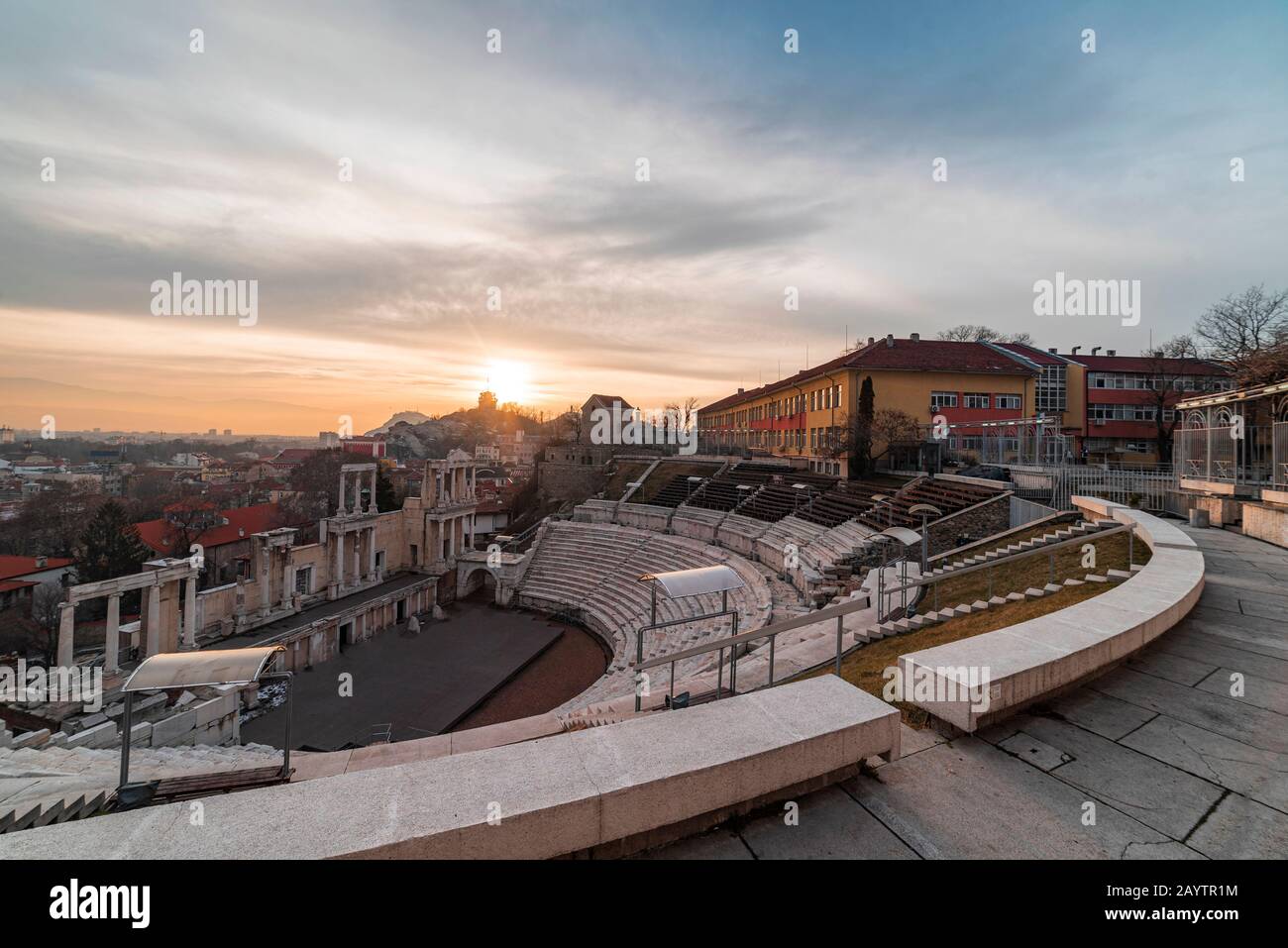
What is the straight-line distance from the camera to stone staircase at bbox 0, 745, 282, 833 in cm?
613

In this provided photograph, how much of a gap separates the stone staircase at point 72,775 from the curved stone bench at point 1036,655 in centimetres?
705

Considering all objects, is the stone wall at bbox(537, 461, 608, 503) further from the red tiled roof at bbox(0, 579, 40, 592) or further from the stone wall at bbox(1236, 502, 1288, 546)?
the stone wall at bbox(1236, 502, 1288, 546)

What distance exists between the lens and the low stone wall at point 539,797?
232 centimetres

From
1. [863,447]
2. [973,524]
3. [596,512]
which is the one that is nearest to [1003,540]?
[973,524]

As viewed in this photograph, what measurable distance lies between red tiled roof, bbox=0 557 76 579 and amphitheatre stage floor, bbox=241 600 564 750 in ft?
70.0

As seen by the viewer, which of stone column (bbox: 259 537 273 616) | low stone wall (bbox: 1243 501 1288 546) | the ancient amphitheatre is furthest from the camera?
stone column (bbox: 259 537 273 616)

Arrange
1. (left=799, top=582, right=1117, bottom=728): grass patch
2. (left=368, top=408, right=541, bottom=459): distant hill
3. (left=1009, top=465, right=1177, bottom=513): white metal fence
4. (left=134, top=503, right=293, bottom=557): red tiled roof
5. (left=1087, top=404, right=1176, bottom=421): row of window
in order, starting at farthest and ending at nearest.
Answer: (left=368, top=408, right=541, bottom=459): distant hill
(left=1087, top=404, right=1176, bottom=421): row of window
(left=134, top=503, right=293, bottom=557): red tiled roof
(left=1009, top=465, right=1177, bottom=513): white metal fence
(left=799, top=582, right=1117, bottom=728): grass patch

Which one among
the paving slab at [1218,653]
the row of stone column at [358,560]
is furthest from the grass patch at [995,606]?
the row of stone column at [358,560]

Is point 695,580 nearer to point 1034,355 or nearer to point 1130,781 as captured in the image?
point 1130,781

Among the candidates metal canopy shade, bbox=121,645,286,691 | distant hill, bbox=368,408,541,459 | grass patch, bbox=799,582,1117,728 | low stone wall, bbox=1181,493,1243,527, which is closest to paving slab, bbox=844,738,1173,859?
grass patch, bbox=799,582,1117,728

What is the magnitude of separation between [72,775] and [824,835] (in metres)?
12.2
